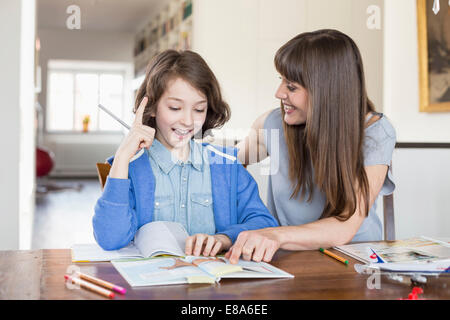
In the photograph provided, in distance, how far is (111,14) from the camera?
7336 mm

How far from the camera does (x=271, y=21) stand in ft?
12.9

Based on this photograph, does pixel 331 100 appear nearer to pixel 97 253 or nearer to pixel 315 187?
pixel 315 187

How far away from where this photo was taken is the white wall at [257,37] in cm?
379

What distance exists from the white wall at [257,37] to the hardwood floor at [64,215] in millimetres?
1491

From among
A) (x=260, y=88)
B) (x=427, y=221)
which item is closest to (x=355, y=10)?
(x=260, y=88)

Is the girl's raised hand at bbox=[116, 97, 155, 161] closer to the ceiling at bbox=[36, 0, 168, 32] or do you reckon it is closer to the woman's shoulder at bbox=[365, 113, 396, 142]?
the woman's shoulder at bbox=[365, 113, 396, 142]

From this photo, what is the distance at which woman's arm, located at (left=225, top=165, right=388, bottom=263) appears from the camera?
93 cm

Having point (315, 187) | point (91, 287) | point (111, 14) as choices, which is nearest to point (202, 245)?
point (91, 287)

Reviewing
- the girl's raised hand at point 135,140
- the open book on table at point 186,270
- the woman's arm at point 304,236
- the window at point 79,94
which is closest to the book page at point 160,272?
the open book on table at point 186,270

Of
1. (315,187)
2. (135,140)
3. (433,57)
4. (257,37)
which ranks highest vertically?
(257,37)

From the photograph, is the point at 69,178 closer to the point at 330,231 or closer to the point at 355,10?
the point at 355,10

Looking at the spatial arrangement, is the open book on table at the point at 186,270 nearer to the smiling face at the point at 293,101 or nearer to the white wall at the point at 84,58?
the smiling face at the point at 293,101

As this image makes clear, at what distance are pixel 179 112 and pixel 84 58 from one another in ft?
27.6
